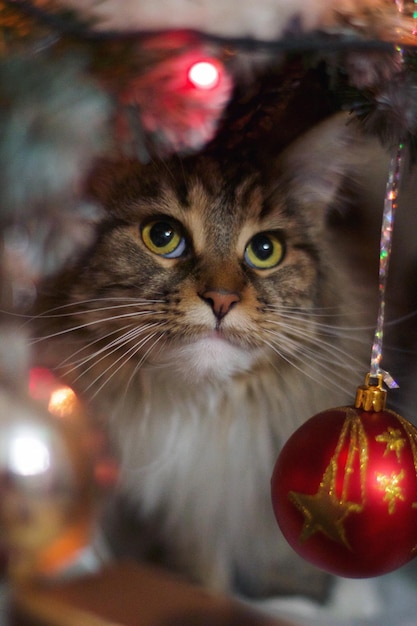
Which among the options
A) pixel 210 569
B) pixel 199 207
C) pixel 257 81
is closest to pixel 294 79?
pixel 257 81

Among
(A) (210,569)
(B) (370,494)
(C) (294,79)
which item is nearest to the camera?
(B) (370,494)

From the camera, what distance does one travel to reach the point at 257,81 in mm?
617

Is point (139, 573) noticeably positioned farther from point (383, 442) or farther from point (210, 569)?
point (383, 442)

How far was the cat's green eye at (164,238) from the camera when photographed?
64 centimetres

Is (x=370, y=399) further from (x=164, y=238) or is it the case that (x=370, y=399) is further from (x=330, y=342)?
(x=164, y=238)

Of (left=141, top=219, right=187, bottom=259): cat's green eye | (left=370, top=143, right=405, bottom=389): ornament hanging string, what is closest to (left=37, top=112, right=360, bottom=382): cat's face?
(left=141, top=219, right=187, bottom=259): cat's green eye

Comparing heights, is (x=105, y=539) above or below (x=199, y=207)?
below

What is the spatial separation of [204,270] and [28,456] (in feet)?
1.04

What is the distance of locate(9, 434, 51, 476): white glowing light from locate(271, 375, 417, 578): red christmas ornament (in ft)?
1.04

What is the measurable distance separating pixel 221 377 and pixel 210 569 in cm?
25

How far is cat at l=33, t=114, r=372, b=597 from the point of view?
63cm

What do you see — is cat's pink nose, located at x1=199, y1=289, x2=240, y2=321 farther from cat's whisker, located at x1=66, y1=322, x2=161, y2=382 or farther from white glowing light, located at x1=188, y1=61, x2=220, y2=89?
white glowing light, located at x1=188, y1=61, x2=220, y2=89

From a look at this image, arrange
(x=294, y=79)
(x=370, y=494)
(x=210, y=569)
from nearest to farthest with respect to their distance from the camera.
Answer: (x=370, y=494), (x=294, y=79), (x=210, y=569)

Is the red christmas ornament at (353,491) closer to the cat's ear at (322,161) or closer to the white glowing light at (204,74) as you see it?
the cat's ear at (322,161)
